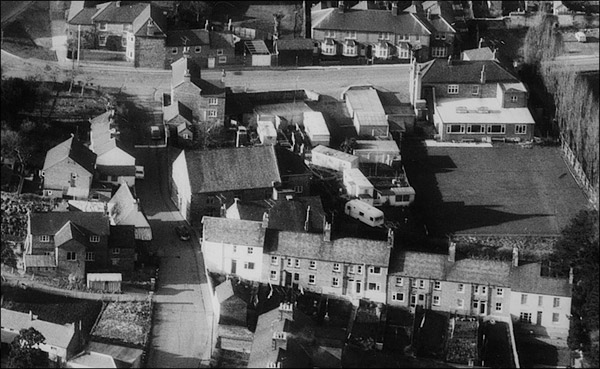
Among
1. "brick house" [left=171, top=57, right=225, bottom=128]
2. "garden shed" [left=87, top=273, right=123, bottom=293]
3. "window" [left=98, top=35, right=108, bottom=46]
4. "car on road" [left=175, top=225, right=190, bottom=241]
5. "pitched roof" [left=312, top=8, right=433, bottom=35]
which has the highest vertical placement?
"pitched roof" [left=312, top=8, right=433, bottom=35]

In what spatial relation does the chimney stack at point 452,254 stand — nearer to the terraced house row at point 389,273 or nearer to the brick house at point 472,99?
the terraced house row at point 389,273

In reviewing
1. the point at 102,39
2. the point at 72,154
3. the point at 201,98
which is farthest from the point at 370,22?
the point at 72,154

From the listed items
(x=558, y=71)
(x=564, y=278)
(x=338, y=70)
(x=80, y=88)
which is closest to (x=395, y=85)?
(x=338, y=70)

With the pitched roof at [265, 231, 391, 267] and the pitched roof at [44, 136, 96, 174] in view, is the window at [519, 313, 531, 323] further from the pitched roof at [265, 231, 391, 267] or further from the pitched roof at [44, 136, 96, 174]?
the pitched roof at [44, 136, 96, 174]

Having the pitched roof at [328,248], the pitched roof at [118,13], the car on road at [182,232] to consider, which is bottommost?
the car on road at [182,232]

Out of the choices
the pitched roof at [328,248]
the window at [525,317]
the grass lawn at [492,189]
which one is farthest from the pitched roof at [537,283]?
the grass lawn at [492,189]

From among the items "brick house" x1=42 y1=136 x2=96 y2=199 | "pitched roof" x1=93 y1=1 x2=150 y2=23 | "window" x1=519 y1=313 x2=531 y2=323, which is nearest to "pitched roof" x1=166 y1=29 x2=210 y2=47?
"pitched roof" x1=93 y1=1 x2=150 y2=23

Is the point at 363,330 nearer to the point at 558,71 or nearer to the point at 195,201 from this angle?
the point at 195,201

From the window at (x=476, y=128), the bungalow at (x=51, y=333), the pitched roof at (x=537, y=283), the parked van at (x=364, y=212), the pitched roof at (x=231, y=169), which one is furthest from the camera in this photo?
the window at (x=476, y=128)

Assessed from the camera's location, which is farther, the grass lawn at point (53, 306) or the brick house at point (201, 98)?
the brick house at point (201, 98)
